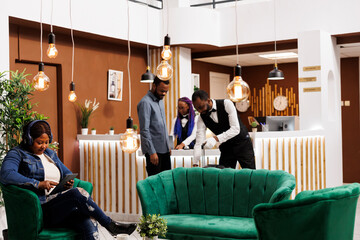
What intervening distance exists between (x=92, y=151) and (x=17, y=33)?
2.16 meters

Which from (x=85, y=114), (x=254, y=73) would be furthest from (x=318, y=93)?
(x=254, y=73)

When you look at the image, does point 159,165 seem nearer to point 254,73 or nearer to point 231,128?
point 231,128

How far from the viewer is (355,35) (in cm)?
927

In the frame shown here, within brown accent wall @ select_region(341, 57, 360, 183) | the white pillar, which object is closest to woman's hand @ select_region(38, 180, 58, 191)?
the white pillar

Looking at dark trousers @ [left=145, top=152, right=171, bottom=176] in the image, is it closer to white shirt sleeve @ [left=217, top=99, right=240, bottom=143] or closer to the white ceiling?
white shirt sleeve @ [left=217, top=99, right=240, bottom=143]

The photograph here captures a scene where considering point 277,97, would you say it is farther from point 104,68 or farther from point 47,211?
point 47,211

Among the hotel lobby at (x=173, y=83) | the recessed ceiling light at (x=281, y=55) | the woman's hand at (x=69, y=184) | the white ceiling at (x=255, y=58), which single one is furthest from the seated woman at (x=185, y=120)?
the recessed ceiling light at (x=281, y=55)

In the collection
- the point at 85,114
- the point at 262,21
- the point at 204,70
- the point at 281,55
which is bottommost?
the point at 85,114

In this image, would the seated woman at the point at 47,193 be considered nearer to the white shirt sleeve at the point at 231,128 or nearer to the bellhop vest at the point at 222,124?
the white shirt sleeve at the point at 231,128

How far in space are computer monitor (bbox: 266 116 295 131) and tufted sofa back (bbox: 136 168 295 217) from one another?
3644 mm

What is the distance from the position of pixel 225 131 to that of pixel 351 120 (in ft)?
23.4

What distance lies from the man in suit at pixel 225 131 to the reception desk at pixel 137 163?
1.08 metres

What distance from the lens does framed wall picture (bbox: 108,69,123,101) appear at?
9.43 meters

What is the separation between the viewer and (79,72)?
873cm
